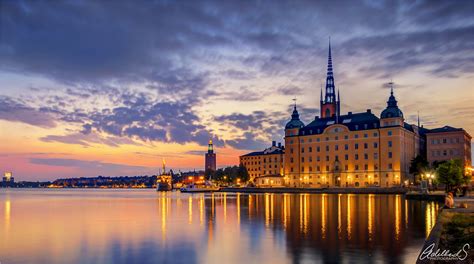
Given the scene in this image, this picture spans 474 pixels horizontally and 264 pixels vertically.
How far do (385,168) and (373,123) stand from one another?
43.3 ft

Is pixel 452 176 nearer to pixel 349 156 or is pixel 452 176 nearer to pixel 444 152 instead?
pixel 349 156

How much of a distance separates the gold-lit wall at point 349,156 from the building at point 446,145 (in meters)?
5.21

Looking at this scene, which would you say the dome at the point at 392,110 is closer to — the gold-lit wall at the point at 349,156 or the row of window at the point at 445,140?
the gold-lit wall at the point at 349,156

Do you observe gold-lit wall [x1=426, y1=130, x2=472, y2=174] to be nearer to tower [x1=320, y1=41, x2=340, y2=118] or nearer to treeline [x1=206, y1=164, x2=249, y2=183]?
tower [x1=320, y1=41, x2=340, y2=118]

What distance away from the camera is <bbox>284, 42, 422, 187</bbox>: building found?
12350cm

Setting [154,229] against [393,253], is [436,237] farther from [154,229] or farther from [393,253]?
[154,229]

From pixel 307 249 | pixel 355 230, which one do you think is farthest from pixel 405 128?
pixel 307 249

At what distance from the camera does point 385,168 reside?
123500 mm

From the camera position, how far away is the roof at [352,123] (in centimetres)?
13025

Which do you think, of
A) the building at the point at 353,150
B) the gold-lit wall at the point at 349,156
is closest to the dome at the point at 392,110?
the building at the point at 353,150

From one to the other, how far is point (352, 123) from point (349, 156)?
9704 mm

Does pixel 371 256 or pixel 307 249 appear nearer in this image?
pixel 371 256

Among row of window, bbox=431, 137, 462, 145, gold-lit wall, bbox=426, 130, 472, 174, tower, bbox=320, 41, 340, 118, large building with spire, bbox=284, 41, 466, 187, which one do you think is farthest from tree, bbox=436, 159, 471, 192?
tower, bbox=320, 41, 340, 118

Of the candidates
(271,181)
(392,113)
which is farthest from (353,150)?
(271,181)
